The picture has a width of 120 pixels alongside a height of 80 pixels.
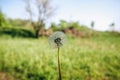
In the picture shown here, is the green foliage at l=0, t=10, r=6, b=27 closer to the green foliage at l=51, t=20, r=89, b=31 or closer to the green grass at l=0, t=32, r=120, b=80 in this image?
the green foliage at l=51, t=20, r=89, b=31

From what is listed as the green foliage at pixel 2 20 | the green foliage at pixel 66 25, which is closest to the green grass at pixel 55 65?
the green foliage at pixel 66 25

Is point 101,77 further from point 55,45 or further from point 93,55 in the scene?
point 55,45

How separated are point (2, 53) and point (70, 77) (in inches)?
166

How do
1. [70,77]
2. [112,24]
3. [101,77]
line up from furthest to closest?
[112,24], [101,77], [70,77]

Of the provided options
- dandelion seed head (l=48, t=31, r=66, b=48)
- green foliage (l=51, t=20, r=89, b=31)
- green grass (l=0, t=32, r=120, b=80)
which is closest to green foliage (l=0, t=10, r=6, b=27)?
green foliage (l=51, t=20, r=89, b=31)

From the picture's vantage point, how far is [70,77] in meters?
8.26

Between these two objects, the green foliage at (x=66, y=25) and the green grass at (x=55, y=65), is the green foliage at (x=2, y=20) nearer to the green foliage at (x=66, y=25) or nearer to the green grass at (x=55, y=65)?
the green foliage at (x=66, y=25)

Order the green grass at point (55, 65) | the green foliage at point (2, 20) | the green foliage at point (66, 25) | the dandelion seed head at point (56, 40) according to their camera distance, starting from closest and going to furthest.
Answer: the dandelion seed head at point (56, 40) → the green grass at point (55, 65) → the green foliage at point (66, 25) → the green foliage at point (2, 20)

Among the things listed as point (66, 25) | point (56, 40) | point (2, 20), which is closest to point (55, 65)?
point (56, 40)

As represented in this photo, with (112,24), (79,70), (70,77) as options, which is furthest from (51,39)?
(112,24)

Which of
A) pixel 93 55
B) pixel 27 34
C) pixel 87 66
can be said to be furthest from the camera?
pixel 27 34

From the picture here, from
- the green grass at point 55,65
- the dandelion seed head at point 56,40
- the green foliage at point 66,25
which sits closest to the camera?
the dandelion seed head at point 56,40

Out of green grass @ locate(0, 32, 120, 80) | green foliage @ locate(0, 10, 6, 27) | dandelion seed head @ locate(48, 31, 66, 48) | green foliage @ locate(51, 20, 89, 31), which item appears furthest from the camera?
green foliage @ locate(0, 10, 6, 27)

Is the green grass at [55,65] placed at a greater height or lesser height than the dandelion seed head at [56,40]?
lesser
